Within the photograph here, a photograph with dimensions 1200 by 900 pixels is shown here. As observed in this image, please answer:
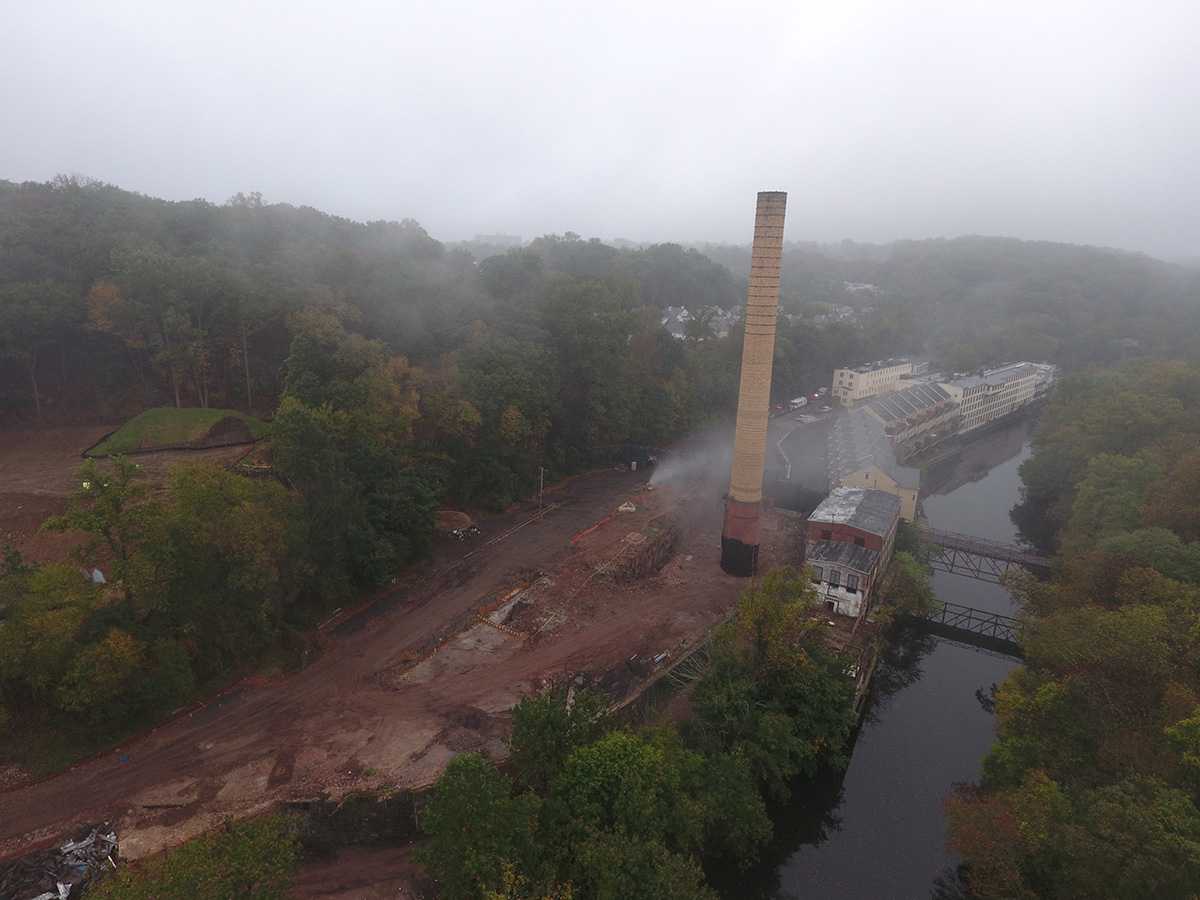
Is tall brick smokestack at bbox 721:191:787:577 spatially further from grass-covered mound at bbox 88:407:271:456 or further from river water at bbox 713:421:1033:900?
grass-covered mound at bbox 88:407:271:456

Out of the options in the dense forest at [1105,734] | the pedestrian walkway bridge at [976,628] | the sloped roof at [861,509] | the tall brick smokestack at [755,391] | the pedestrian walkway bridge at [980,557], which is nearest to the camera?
the dense forest at [1105,734]

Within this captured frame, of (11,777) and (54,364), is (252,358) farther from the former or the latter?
(11,777)

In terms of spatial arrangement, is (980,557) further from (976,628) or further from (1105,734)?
(1105,734)

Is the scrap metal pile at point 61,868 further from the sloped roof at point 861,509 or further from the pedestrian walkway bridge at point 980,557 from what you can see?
the pedestrian walkway bridge at point 980,557

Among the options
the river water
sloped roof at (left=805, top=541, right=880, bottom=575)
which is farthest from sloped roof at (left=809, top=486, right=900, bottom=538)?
the river water

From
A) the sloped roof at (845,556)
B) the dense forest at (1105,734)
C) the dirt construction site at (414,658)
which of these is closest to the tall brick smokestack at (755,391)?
the dirt construction site at (414,658)

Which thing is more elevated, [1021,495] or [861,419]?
[861,419]

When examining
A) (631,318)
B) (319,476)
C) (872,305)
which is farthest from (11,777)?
(872,305)
